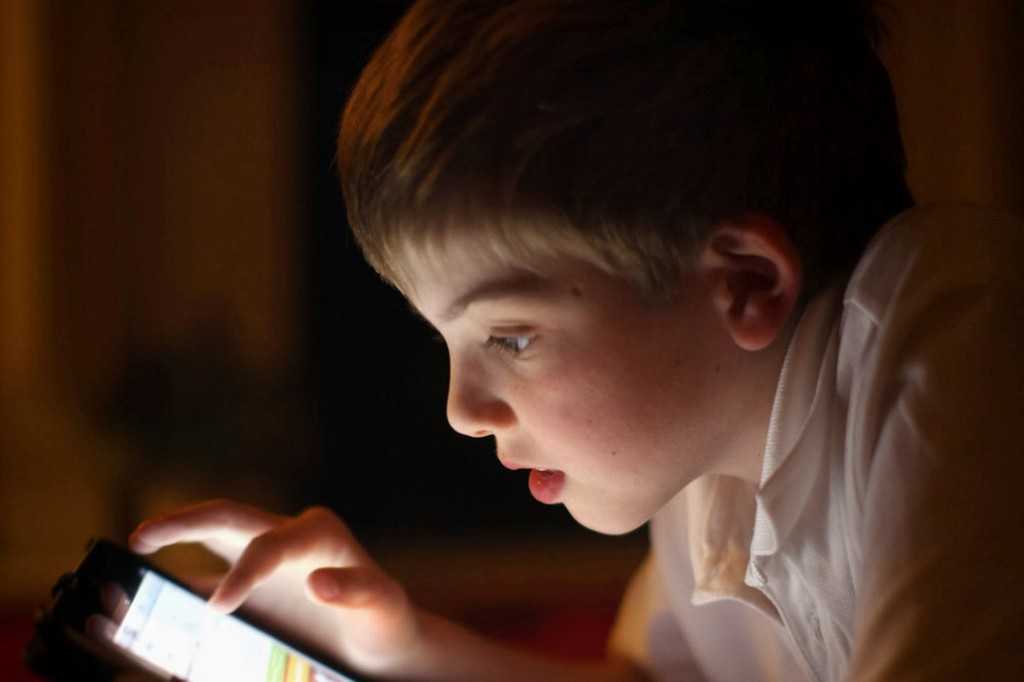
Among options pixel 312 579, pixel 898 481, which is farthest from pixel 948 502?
pixel 312 579

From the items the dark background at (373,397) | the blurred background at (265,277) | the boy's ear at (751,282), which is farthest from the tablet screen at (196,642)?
the dark background at (373,397)

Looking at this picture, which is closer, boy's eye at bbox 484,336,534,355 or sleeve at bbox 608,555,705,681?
boy's eye at bbox 484,336,534,355

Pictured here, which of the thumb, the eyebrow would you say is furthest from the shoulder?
the thumb

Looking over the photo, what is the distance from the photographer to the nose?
48 centimetres

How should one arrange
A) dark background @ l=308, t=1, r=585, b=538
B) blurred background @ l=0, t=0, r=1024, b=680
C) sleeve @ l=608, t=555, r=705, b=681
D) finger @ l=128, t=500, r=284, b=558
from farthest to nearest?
dark background @ l=308, t=1, r=585, b=538
blurred background @ l=0, t=0, r=1024, b=680
sleeve @ l=608, t=555, r=705, b=681
finger @ l=128, t=500, r=284, b=558

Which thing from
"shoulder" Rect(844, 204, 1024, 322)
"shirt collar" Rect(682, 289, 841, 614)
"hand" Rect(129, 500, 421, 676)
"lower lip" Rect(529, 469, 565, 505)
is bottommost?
"hand" Rect(129, 500, 421, 676)

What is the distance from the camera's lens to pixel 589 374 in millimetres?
460

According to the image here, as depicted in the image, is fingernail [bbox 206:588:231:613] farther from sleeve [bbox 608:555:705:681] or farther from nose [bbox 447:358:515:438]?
sleeve [bbox 608:555:705:681]

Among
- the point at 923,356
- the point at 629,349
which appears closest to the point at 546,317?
the point at 629,349

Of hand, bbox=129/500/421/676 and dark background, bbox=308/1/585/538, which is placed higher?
hand, bbox=129/500/421/676

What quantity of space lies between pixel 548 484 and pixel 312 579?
0.14 m

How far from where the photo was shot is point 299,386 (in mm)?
1736

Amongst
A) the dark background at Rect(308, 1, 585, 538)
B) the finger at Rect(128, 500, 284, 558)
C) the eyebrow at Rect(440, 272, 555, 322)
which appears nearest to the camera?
the eyebrow at Rect(440, 272, 555, 322)

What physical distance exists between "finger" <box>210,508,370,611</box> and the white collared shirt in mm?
207
